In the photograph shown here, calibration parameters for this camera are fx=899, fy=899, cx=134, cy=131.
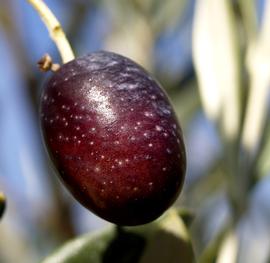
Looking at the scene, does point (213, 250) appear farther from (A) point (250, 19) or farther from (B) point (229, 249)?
(A) point (250, 19)

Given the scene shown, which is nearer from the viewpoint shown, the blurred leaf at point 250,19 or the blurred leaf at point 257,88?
the blurred leaf at point 257,88

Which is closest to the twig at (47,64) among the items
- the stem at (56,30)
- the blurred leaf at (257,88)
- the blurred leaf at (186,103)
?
the stem at (56,30)

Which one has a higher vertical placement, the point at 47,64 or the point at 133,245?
the point at 47,64

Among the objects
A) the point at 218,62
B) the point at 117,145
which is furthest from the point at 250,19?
the point at 117,145

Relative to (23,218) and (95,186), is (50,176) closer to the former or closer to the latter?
(23,218)

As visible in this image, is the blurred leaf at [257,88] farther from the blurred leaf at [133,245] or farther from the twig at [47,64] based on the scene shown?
the twig at [47,64]

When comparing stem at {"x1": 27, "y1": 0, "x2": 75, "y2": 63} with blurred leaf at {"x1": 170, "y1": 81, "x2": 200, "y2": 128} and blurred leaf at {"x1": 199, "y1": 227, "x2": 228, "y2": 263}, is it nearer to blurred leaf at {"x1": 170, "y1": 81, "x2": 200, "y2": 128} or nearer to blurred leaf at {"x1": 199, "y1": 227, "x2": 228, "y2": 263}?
blurred leaf at {"x1": 199, "y1": 227, "x2": 228, "y2": 263}

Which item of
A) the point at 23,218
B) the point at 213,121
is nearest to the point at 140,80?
the point at 213,121
